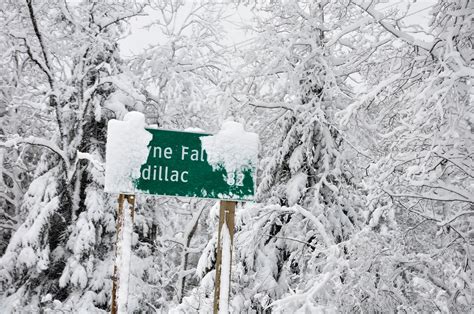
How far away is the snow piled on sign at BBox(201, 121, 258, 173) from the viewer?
3281mm

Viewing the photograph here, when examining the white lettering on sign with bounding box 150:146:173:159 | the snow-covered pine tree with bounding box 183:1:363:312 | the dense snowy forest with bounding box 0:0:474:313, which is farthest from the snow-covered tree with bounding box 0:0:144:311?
the white lettering on sign with bounding box 150:146:173:159

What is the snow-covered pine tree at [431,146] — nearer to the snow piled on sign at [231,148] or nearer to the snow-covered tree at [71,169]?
the snow piled on sign at [231,148]

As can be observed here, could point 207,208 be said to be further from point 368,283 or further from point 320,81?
point 368,283

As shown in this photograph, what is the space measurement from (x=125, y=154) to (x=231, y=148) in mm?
728

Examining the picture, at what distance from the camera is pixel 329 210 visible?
9703 mm

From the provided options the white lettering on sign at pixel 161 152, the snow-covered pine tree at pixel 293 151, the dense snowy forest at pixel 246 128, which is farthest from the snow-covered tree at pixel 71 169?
the white lettering on sign at pixel 161 152

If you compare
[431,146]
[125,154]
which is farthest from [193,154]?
[431,146]

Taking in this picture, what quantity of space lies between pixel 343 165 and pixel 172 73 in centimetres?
552

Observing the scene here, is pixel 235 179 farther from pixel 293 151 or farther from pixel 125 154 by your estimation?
pixel 293 151

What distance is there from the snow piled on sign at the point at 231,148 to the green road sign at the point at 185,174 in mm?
35

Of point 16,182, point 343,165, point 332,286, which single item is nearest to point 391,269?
point 332,286

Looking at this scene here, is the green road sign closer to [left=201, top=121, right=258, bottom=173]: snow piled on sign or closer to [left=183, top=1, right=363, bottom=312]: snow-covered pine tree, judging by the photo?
[left=201, top=121, right=258, bottom=173]: snow piled on sign

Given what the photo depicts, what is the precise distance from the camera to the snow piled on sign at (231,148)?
10.8ft

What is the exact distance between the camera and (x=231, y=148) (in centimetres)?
335
